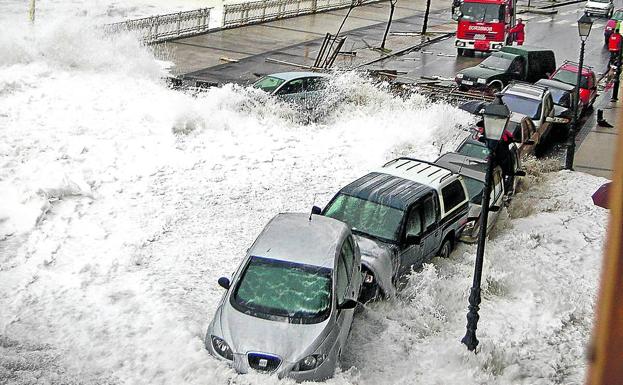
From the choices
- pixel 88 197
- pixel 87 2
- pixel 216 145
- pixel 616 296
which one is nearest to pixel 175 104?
pixel 216 145

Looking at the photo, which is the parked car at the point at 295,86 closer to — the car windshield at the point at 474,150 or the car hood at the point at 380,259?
the car windshield at the point at 474,150

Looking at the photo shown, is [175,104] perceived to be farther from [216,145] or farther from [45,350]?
[45,350]

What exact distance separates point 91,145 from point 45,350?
27.8ft

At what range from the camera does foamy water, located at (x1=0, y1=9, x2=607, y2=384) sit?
32.0ft

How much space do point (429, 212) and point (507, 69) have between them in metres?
15.6

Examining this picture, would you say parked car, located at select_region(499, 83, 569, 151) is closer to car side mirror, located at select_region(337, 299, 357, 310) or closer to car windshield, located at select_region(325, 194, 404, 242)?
car windshield, located at select_region(325, 194, 404, 242)

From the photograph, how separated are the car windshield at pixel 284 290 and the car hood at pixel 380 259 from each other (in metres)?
1.42

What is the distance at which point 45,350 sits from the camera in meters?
9.60

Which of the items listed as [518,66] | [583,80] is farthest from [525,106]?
[518,66]

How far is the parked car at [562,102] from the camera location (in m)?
22.2

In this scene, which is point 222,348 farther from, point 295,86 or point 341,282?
point 295,86

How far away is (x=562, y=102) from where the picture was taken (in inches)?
915

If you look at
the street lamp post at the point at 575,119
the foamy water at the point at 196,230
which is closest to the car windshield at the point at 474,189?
the foamy water at the point at 196,230

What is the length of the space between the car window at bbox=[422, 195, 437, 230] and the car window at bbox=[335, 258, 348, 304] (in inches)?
106
